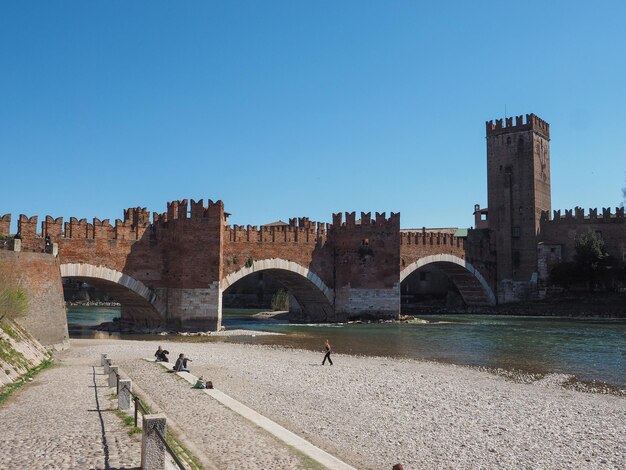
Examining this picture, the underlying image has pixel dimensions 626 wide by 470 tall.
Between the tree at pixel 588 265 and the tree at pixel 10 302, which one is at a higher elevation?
the tree at pixel 588 265

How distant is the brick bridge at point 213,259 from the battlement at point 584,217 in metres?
15.0

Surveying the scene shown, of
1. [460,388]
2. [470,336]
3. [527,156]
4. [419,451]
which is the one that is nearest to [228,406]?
[419,451]

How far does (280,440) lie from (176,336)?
20262mm

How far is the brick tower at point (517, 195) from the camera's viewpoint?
50.9 metres

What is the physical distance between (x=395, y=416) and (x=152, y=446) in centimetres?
551

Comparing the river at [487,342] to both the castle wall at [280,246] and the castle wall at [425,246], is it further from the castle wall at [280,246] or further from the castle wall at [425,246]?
the castle wall at [425,246]

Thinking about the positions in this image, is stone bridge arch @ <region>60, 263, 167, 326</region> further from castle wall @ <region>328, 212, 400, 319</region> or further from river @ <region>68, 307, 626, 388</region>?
castle wall @ <region>328, 212, 400, 319</region>

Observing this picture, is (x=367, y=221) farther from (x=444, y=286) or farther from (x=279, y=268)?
(x=444, y=286)

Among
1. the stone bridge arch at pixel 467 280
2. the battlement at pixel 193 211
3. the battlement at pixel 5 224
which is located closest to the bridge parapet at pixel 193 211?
the battlement at pixel 193 211

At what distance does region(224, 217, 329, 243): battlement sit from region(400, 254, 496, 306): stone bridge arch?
12854mm

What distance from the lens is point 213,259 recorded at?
2858cm

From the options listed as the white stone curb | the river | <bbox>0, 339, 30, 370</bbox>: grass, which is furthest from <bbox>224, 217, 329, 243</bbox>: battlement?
the white stone curb

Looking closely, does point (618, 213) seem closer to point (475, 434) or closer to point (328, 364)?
point (328, 364)

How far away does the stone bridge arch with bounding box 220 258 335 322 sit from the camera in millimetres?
32375
